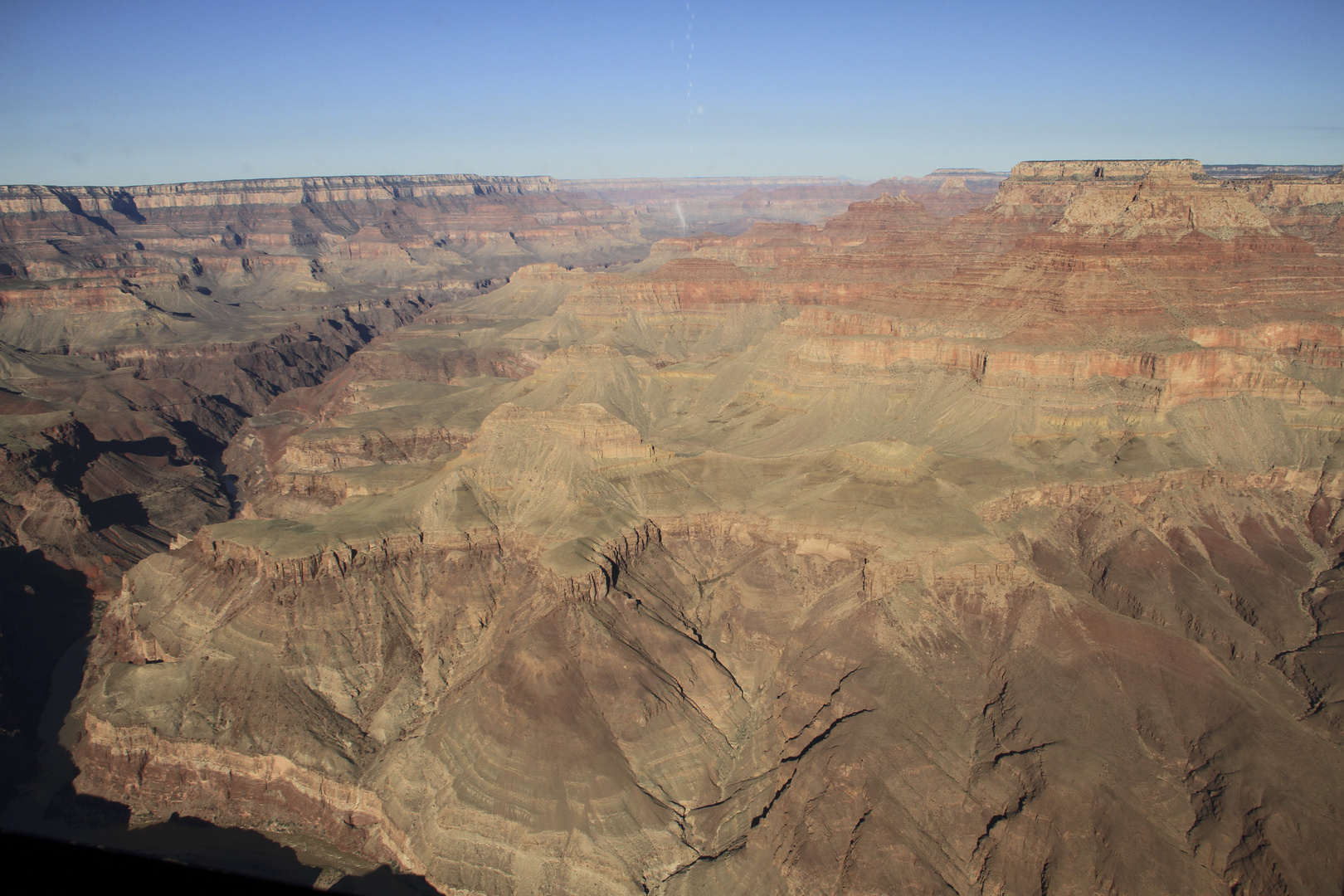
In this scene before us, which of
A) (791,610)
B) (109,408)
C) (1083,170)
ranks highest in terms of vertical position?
(1083,170)

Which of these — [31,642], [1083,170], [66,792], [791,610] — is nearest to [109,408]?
[31,642]

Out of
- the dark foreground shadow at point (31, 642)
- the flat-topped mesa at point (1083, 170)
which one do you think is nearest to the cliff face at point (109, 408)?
the dark foreground shadow at point (31, 642)

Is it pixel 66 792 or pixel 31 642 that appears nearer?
pixel 66 792

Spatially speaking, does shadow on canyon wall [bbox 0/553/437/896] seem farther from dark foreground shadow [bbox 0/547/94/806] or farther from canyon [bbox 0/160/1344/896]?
canyon [bbox 0/160/1344/896]

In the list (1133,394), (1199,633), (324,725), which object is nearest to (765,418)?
(1133,394)

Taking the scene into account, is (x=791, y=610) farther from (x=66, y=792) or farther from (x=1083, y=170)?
(x=1083, y=170)

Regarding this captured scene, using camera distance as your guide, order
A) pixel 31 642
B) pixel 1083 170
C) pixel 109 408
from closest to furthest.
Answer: pixel 31 642, pixel 109 408, pixel 1083 170

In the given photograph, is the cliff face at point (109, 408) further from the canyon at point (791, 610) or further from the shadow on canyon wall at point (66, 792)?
the canyon at point (791, 610)

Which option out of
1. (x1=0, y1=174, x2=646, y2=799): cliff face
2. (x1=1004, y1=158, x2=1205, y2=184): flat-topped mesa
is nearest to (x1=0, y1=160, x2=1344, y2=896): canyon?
(x1=0, y1=174, x2=646, y2=799): cliff face

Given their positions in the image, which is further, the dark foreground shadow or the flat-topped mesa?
the flat-topped mesa
